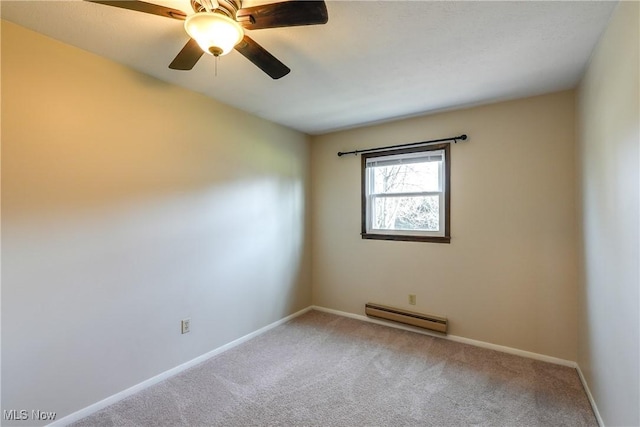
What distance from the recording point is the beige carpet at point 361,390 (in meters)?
1.93

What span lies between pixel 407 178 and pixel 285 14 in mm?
2473

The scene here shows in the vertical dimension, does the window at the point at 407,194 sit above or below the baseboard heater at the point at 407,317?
above

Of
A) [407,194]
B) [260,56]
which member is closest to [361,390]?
[407,194]

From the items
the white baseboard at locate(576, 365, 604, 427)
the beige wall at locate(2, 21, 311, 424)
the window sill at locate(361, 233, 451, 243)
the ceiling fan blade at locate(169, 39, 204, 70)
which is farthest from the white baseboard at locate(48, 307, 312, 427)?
the white baseboard at locate(576, 365, 604, 427)

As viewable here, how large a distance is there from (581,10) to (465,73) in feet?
2.48

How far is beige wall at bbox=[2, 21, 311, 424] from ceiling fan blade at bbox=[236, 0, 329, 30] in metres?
1.35

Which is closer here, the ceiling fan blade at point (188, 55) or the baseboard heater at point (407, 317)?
the ceiling fan blade at point (188, 55)

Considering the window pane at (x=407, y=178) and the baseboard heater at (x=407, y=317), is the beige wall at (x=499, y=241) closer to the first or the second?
the baseboard heater at (x=407, y=317)

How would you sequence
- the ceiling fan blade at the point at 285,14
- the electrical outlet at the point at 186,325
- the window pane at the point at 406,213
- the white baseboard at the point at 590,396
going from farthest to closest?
1. the window pane at the point at 406,213
2. the electrical outlet at the point at 186,325
3. the white baseboard at the point at 590,396
4. the ceiling fan blade at the point at 285,14

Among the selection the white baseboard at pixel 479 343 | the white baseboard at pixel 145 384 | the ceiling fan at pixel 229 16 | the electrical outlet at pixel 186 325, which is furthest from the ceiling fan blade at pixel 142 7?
the white baseboard at pixel 479 343

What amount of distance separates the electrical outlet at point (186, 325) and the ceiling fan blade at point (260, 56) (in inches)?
83.2

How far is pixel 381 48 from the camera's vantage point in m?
1.93

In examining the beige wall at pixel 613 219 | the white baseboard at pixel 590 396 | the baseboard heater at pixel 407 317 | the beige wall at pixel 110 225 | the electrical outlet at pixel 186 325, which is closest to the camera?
the beige wall at pixel 613 219

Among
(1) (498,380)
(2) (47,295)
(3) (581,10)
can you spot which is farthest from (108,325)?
(3) (581,10)
